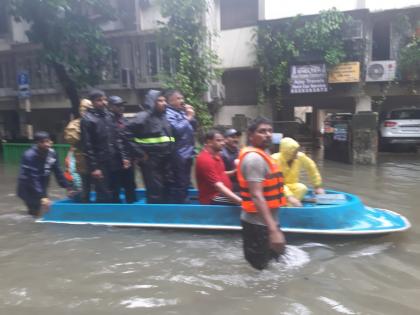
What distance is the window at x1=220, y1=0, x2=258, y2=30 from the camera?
50.1ft

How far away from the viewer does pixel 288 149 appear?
5582 millimetres

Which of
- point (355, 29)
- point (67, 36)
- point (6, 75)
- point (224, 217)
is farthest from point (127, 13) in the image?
point (224, 217)

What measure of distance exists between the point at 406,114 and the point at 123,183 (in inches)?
435

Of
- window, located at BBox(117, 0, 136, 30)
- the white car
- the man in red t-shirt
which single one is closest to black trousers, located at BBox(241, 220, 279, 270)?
the man in red t-shirt

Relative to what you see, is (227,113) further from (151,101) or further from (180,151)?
(151,101)

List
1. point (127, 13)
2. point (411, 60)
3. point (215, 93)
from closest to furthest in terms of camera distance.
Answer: point (411, 60) < point (215, 93) < point (127, 13)

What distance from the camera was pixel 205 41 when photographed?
13047mm

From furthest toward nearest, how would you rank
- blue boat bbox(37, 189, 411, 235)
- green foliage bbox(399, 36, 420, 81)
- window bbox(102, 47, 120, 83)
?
window bbox(102, 47, 120, 83) < green foliage bbox(399, 36, 420, 81) < blue boat bbox(37, 189, 411, 235)

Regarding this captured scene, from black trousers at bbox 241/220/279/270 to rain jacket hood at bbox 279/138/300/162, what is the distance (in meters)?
1.80

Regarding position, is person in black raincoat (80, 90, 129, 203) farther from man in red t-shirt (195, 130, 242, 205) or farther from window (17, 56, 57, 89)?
window (17, 56, 57, 89)

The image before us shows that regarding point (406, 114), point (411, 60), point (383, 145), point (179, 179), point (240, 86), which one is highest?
point (411, 60)

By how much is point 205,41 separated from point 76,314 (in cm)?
1059

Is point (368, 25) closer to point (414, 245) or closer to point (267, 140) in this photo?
point (414, 245)

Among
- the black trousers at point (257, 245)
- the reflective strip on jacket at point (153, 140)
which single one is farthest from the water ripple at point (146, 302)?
the reflective strip on jacket at point (153, 140)
